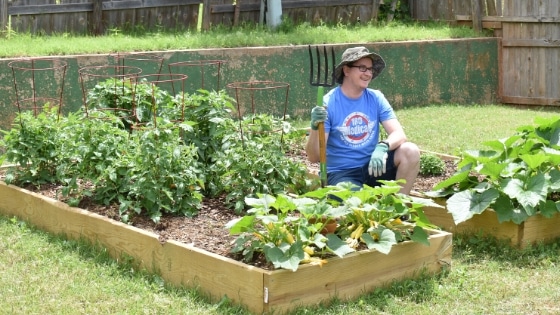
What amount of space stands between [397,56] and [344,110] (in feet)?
20.8

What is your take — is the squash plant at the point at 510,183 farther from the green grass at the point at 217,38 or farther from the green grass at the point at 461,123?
the green grass at the point at 217,38

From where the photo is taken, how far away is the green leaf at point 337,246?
4.97 m

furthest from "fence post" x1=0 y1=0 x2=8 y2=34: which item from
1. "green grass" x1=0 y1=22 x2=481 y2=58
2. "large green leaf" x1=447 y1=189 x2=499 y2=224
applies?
"large green leaf" x1=447 y1=189 x2=499 y2=224

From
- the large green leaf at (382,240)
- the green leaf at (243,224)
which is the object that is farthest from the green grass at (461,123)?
the green leaf at (243,224)

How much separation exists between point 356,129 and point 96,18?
6.50m

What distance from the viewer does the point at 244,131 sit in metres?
6.60

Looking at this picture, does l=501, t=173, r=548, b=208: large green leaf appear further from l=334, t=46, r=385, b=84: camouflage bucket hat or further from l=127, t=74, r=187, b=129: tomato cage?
l=127, t=74, r=187, b=129: tomato cage

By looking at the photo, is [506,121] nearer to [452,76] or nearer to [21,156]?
[452,76]

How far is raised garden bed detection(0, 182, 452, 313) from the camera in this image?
482cm

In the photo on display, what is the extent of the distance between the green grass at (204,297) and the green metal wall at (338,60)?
12.4 feet

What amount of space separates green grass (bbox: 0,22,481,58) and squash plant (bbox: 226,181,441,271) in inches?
207

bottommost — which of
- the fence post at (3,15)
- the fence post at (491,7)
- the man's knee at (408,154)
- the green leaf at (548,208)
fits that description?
the green leaf at (548,208)

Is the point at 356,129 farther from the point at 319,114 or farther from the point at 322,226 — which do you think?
the point at 322,226

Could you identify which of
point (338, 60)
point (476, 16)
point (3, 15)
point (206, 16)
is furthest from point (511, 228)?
point (476, 16)
